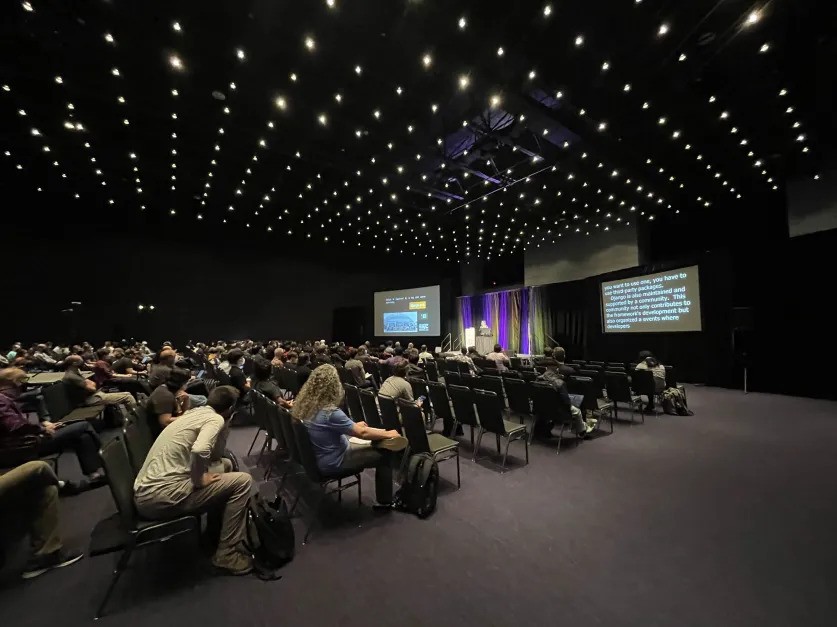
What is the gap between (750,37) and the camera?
202 inches

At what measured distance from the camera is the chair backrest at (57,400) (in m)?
4.13

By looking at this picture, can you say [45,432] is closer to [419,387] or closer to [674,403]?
[419,387]

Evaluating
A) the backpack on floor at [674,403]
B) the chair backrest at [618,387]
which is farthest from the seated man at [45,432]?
the backpack on floor at [674,403]

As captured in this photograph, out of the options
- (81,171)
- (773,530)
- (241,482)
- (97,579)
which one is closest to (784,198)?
(773,530)

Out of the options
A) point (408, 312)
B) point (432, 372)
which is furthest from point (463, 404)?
point (408, 312)

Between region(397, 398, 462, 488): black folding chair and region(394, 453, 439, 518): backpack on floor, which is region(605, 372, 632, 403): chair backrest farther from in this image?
region(394, 453, 439, 518): backpack on floor

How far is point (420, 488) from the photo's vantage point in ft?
9.53

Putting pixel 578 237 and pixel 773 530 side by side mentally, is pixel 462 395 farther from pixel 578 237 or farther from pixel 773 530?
pixel 578 237

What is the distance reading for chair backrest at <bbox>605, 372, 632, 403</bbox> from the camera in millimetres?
5742

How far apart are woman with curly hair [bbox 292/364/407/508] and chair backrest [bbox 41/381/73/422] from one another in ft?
11.7

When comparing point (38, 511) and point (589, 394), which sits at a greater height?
point (589, 394)

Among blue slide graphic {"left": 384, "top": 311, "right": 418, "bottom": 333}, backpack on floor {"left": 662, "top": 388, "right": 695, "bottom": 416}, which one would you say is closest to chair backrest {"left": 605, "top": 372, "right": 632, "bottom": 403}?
backpack on floor {"left": 662, "top": 388, "right": 695, "bottom": 416}

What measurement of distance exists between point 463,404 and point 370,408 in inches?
45.6

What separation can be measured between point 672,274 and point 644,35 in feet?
21.2
